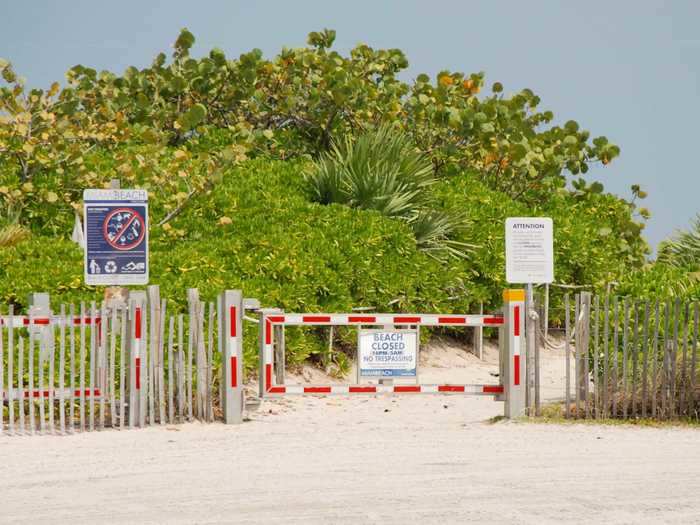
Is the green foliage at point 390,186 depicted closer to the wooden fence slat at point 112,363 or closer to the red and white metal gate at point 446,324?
the red and white metal gate at point 446,324

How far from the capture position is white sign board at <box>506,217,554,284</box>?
14.1 meters

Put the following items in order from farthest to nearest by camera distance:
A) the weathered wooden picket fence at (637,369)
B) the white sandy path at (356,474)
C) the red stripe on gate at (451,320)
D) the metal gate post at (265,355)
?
the red stripe on gate at (451,320) → the metal gate post at (265,355) → the weathered wooden picket fence at (637,369) → the white sandy path at (356,474)

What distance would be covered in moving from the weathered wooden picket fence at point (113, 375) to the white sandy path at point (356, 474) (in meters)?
0.41

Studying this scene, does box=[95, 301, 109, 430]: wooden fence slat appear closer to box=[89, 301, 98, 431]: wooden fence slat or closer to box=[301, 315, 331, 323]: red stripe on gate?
box=[89, 301, 98, 431]: wooden fence slat

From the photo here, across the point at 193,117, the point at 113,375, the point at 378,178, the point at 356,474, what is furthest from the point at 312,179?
the point at 356,474

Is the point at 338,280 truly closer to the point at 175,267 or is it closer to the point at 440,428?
the point at 175,267

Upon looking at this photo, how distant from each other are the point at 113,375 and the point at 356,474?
13.4 ft

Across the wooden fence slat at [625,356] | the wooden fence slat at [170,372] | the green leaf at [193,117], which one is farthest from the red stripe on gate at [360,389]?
the green leaf at [193,117]

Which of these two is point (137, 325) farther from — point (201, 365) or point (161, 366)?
point (201, 365)

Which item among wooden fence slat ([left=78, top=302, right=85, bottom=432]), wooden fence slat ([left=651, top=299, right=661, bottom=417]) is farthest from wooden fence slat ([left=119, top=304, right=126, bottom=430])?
wooden fence slat ([left=651, top=299, right=661, bottom=417])

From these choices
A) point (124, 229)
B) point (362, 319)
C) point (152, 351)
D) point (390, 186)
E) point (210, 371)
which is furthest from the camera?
point (390, 186)

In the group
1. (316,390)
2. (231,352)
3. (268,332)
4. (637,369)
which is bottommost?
(316,390)

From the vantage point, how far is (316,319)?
1352 cm

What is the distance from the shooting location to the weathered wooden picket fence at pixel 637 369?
13367mm
